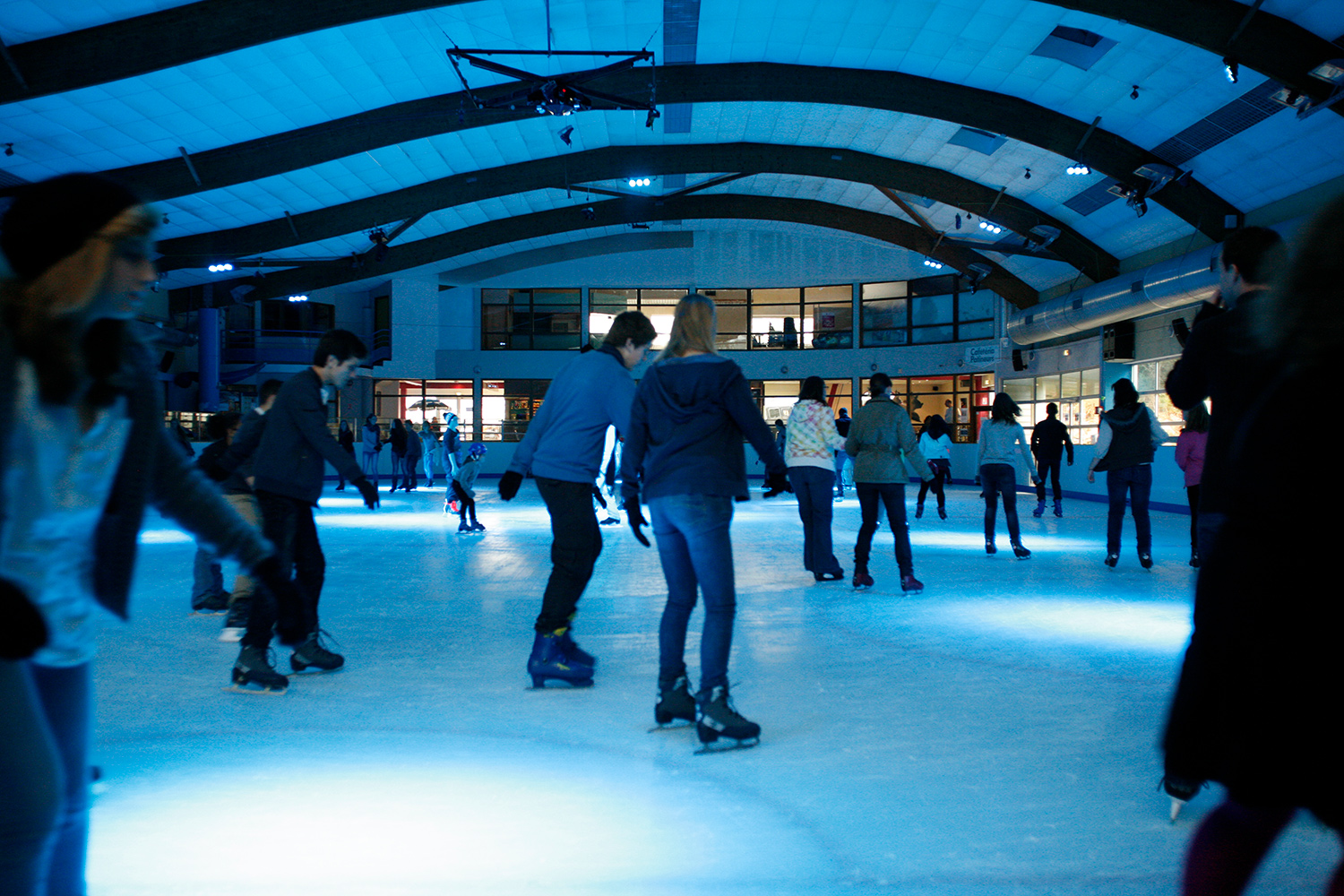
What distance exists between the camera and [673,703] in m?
3.31

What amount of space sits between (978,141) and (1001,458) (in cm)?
956

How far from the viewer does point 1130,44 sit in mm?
12148

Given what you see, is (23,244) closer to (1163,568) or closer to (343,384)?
(343,384)

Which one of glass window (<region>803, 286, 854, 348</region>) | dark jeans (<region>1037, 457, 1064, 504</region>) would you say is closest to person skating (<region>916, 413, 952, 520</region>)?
dark jeans (<region>1037, 457, 1064, 504</region>)

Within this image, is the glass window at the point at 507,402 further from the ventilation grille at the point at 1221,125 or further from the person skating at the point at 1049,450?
the ventilation grille at the point at 1221,125

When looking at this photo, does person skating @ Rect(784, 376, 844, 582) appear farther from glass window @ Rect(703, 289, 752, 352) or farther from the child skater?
glass window @ Rect(703, 289, 752, 352)

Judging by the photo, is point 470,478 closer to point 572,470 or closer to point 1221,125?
point 572,470

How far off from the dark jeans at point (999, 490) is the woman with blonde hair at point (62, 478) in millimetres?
8101

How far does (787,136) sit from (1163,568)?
12.4m

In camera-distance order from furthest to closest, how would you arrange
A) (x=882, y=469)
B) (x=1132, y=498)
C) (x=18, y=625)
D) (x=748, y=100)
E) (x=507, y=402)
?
(x=507, y=402)
(x=748, y=100)
(x=1132, y=498)
(x=882, y=469)
(x=18, y=625)

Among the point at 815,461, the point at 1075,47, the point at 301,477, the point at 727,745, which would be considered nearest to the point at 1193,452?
the point at 815,461

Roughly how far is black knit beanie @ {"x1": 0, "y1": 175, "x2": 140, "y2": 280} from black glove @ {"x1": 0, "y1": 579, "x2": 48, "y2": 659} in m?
0.42

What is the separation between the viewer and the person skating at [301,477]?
3838 millimetres

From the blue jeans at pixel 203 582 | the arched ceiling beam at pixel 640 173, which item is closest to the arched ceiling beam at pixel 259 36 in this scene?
the arched ceiling beam at pixel 640 173
